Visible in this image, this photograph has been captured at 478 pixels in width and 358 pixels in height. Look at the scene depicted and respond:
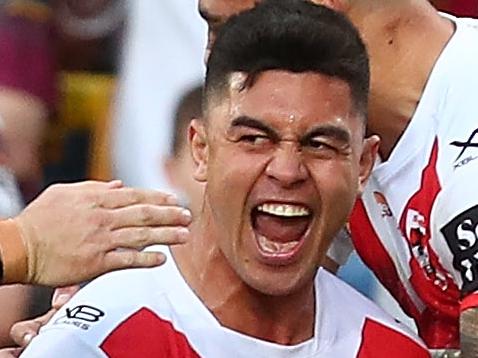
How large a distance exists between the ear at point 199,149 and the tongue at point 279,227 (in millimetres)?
106

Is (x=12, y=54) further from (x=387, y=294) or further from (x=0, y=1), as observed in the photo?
(x=387, y=294)

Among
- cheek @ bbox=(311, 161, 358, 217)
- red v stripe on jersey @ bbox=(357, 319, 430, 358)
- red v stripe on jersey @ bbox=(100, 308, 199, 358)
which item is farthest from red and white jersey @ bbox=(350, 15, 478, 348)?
red v stripe on jersey @ bbox=(100, 308, 199, 358)

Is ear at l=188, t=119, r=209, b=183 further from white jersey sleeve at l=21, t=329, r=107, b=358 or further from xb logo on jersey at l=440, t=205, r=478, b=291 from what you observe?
xb logo on jersey at l=440, t=205, r=478, b=291

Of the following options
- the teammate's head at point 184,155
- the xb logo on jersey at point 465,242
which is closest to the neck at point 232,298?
the xb logo on jersey at point 465,242

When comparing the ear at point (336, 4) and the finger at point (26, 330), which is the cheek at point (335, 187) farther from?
the finger at point (26, 330)

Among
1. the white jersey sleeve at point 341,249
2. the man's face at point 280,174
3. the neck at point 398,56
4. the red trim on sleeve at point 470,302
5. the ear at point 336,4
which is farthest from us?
the white jersey sleeve at point 341,249

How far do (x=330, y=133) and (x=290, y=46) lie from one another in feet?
0.41

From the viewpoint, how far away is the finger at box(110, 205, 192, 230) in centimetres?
187

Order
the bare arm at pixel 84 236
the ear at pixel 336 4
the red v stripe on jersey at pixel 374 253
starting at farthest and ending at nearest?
the red v stripe on jersey at pixel 374 253 < the ear at pixel 336 4 < the bare arm at pixel 84 236

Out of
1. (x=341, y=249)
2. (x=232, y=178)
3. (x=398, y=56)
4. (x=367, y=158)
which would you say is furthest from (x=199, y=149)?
(x=341, y=249)

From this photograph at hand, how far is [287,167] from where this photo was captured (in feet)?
6.38

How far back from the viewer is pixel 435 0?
3.14 meters

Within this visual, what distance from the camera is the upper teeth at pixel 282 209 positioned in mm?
1958

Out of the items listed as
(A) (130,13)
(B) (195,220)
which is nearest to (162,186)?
(A) (130,13)
